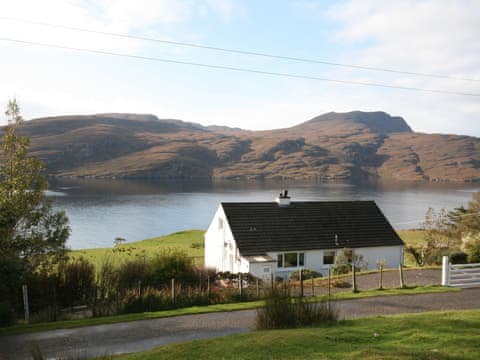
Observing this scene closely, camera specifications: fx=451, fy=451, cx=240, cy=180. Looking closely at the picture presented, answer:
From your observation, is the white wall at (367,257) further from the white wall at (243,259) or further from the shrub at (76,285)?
the shrub at (76,285)

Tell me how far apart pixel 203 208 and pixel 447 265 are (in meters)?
95.2

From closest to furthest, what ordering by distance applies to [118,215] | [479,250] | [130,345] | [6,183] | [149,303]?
[130,345] < [149,303] < [6,183] < [479,250] < [118,215]

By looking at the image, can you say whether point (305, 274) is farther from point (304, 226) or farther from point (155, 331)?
point (155, 331)

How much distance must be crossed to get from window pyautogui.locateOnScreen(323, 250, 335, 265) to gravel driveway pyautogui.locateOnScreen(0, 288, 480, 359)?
43.6ft

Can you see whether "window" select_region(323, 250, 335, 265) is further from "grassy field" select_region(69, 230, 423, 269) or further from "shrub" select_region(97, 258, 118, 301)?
"shrub" select_region(97, 258, 118, 301)

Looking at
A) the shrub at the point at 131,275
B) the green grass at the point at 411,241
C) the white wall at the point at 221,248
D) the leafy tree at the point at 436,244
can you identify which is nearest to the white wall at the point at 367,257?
the leafy tree at the point at 436,244

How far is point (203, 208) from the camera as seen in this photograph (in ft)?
377

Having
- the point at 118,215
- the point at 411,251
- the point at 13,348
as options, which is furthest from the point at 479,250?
the point at 118,215

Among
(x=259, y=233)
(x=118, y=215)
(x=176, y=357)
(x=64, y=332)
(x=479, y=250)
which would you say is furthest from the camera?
(x=118, y=215)

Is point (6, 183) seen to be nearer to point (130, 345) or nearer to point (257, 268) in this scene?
point (130, 345)

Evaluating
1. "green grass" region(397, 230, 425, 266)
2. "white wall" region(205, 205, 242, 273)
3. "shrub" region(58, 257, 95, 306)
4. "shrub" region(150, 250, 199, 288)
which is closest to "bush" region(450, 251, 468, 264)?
"green grass" region(397, 230, 425, 266)

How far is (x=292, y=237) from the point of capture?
3180cm

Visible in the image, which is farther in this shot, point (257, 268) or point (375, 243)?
point (375, 243)

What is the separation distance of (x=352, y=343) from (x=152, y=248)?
134ft
